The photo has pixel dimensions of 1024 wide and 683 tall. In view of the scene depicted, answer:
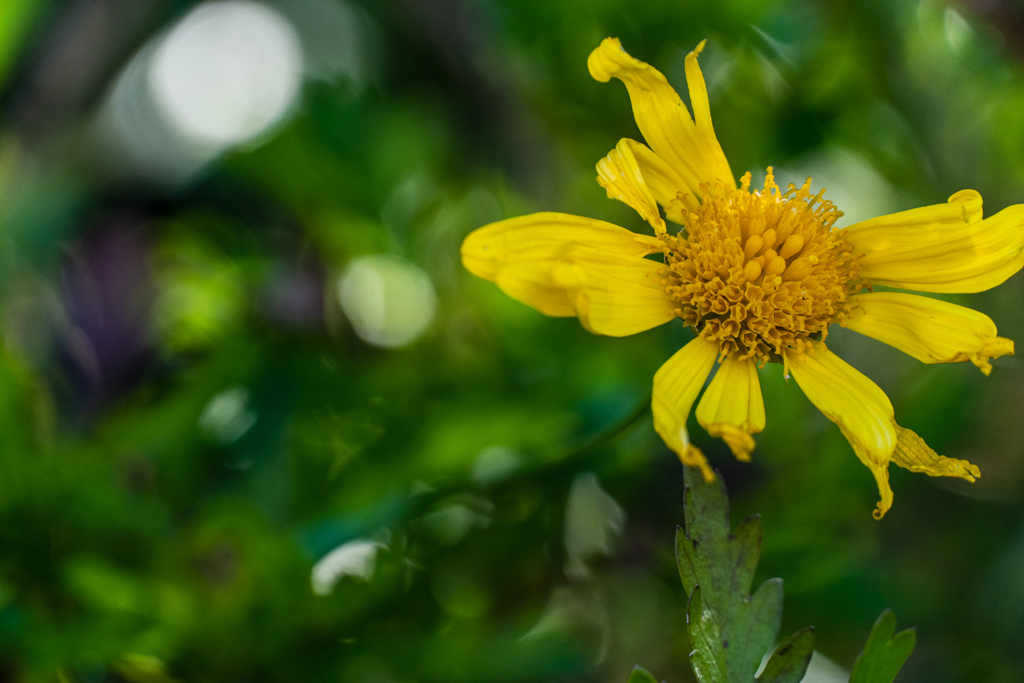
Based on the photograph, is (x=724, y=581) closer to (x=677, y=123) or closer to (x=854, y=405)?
(x=854, y=405)

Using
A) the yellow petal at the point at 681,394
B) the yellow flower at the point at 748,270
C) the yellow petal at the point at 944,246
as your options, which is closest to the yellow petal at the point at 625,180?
the yellow flower at the point at 748,270

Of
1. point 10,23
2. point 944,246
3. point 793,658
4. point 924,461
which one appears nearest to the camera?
point 793,658

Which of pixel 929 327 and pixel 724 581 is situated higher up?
pixel 929 327

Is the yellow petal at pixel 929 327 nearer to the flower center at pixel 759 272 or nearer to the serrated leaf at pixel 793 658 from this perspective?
the flower center at pixel 759 272

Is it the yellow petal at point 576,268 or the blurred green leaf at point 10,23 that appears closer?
the yellow petal at point 576,268

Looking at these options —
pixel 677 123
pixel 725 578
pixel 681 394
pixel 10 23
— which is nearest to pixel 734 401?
pixel 681 394

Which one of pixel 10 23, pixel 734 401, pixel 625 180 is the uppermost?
pixel 10 23

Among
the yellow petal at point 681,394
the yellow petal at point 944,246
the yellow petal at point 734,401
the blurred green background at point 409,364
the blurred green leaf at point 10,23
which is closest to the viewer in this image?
the yellow petal at point 681,394
